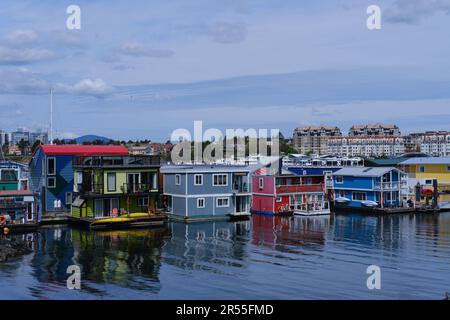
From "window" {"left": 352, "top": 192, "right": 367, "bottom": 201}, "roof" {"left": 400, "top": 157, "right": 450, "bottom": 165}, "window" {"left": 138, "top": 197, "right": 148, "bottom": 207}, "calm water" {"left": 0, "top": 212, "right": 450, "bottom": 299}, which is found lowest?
"calm water" {"left": 0, "top": 212, "right": 450, "bottom": 299}

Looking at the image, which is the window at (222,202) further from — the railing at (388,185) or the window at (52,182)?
the railing at (388,185)

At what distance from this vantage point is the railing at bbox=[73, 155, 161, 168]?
36625 millimetres

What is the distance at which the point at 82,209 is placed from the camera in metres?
36.3

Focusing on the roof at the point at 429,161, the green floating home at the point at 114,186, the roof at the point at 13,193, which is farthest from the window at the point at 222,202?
the roof at the point at 429,161

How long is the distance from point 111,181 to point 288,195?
14.4 m

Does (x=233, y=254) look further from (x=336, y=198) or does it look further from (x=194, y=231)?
(x=336, y=198)

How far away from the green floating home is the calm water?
234cm

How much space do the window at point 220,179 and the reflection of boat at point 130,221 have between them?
212 inches

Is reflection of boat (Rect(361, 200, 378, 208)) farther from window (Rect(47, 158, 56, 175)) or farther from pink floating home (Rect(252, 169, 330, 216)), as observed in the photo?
window (Rect(47, 158, 56, 175))

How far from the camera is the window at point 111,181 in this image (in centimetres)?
3634

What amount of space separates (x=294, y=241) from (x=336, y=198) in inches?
816

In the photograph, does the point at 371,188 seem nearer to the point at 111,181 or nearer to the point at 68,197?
the point at 111,181

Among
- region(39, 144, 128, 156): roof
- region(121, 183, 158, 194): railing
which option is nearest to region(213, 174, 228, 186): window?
region(121, 183, 158, 194): railing

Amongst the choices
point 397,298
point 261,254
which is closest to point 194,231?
point 261,254
